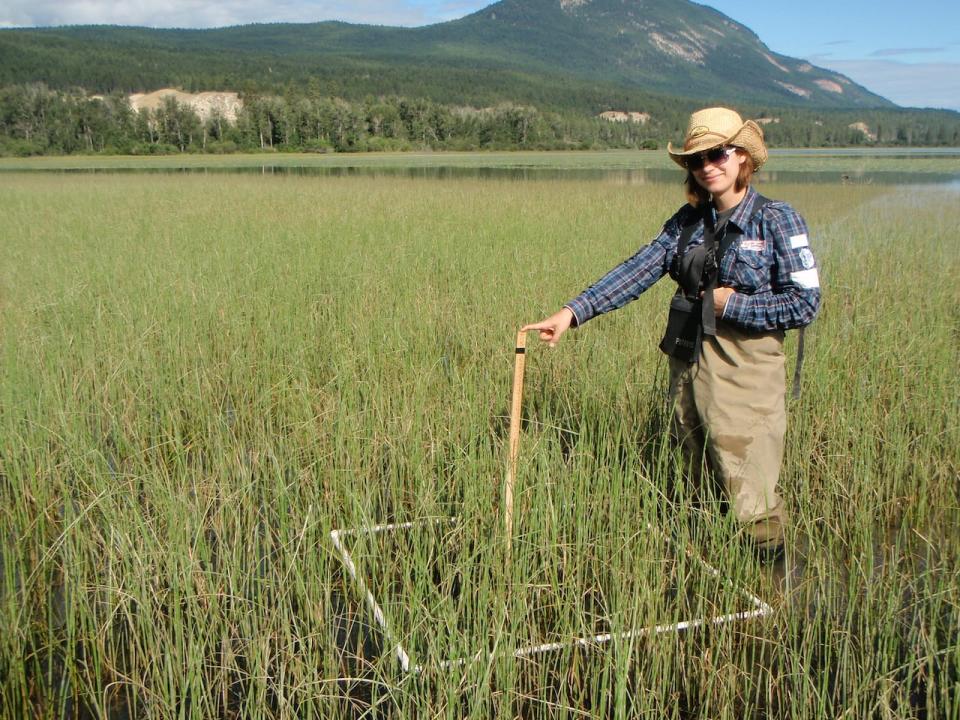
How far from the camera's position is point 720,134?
266 centimetres

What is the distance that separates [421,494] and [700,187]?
144 centimetres

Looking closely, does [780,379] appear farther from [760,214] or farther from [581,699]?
[581,699]

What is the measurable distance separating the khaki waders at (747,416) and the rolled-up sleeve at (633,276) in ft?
1.15

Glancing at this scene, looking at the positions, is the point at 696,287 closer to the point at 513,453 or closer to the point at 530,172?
the point at 513,453

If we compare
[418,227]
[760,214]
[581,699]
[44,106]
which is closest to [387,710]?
[581,699]

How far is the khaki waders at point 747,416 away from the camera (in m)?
2.87

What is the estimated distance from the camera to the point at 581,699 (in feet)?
7.28

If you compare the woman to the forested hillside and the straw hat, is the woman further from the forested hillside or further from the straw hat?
the forested hillside

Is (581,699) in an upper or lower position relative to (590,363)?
lower

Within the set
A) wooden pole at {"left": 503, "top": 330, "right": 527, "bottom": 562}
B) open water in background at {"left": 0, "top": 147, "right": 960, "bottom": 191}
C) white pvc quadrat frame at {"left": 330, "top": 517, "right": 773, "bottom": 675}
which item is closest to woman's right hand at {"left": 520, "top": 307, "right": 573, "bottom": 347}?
wooden pole at {"left": 503, "top": 330, "right": 527, "bottom": 562}

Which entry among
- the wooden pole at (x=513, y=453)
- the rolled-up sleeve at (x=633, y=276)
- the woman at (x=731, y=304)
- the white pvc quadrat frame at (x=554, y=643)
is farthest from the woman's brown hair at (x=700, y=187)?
the white pvc quadrat frame at (x=554, y=643)

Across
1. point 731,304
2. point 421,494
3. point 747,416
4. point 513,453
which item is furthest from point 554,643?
point 731,304

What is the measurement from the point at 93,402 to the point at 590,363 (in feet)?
8.62

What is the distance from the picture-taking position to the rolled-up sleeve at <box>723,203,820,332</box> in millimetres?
2717
